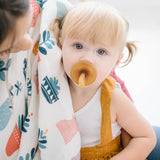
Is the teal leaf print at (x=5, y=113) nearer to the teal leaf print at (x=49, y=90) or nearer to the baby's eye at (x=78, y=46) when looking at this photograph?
the teal leaf print at (x=49, y=90)

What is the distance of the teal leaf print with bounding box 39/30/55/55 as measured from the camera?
2.33 feet

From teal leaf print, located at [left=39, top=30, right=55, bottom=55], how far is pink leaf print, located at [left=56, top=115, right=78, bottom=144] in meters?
0.22

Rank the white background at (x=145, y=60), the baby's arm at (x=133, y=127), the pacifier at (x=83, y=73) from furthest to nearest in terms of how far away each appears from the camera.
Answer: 1. the white background at (x=145, y=60)
2. the baby's arm at (x=133, y=127)
3. the pacifier at (x=83, y=73)

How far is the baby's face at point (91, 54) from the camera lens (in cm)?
66

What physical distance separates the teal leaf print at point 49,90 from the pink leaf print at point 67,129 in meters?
0.07

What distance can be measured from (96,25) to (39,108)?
11.5 inches

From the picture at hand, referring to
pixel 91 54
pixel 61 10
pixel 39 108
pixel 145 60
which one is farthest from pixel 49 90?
pixel 145 60

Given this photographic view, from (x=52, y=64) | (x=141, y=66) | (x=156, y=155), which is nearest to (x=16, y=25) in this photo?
(x=52, y=64)

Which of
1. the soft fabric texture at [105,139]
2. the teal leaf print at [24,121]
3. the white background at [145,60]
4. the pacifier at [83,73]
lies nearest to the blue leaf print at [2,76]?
the teal leaf print at [24,121]

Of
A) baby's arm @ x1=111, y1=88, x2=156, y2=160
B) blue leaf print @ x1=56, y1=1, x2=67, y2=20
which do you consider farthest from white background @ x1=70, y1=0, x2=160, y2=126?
blue leaf print @ x1=56, y1=1, x2=67, y2=20

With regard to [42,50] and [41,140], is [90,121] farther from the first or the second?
[42,50]

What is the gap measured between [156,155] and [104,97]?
29 centimetres

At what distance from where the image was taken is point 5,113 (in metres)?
0.70

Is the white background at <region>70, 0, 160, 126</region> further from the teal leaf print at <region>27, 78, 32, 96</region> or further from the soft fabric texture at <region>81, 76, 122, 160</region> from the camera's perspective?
the teal leaf print at <region>27, 78, 32, 96</region>
